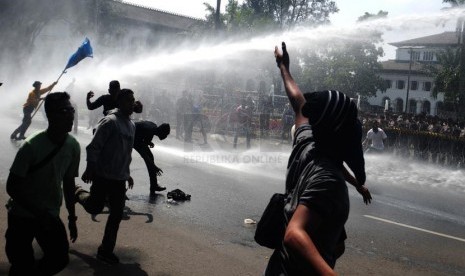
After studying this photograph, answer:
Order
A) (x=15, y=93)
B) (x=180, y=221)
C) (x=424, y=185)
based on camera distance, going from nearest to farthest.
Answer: (x=180, y=221), (x=424, y=185), (x=15, y=93)

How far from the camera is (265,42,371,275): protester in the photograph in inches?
75.3

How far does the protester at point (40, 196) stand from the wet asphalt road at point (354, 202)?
9.88 ft

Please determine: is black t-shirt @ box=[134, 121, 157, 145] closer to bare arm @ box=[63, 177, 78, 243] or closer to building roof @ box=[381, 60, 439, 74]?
bare arm @ box=[63, 177, 78, 243]

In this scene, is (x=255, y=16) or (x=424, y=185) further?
(x=255, y=16)

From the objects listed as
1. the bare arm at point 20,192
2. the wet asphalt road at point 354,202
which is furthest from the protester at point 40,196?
the wet asphalt road at point 354,202

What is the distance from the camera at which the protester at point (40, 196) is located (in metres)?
3.21

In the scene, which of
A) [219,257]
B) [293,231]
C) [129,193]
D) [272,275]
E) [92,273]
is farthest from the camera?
[129,193]

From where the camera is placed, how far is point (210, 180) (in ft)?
33.0

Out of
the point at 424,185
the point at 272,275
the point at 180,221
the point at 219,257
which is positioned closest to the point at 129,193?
the point at 180,221

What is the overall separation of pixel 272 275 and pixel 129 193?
626 centimetres

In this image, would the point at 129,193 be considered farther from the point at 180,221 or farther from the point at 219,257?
the point at 219,257

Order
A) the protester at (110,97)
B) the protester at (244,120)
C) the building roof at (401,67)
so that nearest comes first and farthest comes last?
the protester at (110,97)
the protester at (244,120)
the building roof at (401,67)

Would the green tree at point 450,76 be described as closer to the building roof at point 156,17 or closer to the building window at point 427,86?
the building window at point 427,86

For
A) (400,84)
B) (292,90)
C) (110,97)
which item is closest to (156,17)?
(400,84)
